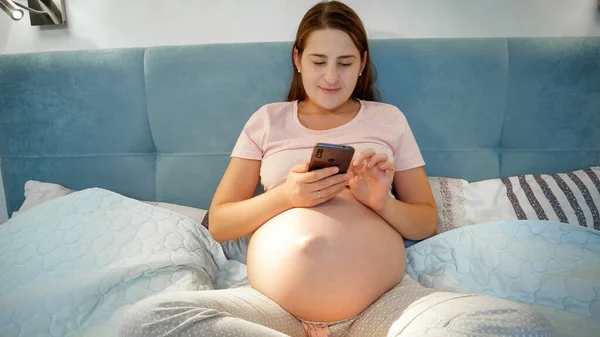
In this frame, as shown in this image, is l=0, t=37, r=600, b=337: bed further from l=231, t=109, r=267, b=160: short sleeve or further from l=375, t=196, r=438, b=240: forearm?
l=231, t=109, r=267, b=160: short sleeve

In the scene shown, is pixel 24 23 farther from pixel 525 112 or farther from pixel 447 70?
pixel 525 112

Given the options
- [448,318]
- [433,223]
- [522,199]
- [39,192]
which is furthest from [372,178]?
[39,192]

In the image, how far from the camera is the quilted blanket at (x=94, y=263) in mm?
943

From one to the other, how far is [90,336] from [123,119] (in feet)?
2.39

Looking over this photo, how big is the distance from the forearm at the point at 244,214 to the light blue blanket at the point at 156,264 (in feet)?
0.30

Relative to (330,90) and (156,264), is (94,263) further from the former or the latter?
(330,90)

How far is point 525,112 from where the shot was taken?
1374mm

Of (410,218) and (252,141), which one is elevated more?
(252,141)

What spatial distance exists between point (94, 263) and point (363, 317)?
631 millimetres

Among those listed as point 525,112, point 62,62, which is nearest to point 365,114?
point 525,112

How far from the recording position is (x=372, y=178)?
1018 millimetres

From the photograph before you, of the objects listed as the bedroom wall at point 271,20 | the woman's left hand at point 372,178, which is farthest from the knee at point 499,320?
the bedroom wall at point 271,20

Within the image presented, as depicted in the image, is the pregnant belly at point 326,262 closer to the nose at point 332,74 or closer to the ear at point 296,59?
the nose at point 332,74

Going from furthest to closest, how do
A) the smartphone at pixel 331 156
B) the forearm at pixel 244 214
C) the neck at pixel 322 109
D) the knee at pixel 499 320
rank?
the neck at pixel 322 109
the forearm at pixel 244 214
the smartphone at pixel 331 156
the knee at pixel 499 320
